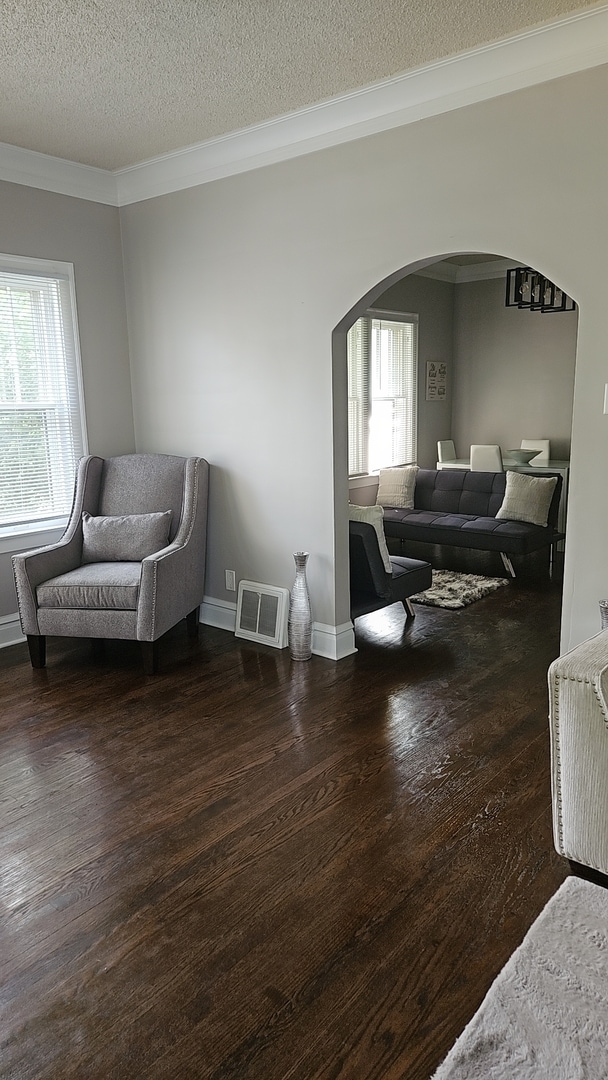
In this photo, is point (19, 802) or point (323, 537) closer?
point (19, 802)

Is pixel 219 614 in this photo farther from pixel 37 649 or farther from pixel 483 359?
pixel 483 359

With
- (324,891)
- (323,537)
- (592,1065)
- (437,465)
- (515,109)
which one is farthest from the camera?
(437,465)

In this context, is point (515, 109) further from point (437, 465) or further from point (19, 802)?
point (437, 465)

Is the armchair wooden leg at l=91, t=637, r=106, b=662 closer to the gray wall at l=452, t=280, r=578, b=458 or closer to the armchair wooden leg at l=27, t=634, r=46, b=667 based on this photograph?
the armchair wooden leg at l=27, t=634, r=46, b=667

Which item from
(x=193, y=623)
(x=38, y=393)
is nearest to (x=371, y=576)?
(x=193, y=623)

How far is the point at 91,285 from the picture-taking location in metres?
4.59

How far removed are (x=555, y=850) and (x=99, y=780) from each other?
5.38ft

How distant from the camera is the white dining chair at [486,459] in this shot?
22.1ft

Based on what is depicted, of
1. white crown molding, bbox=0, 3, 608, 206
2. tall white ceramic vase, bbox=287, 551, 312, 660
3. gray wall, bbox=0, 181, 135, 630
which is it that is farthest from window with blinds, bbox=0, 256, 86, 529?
tall white ceramic vase, bbox=287, 551, 312, 660

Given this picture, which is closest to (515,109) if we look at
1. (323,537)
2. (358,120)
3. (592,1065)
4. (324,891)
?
(358,120)

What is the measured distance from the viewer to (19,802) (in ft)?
8.84

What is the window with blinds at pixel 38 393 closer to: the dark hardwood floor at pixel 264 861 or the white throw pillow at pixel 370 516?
the dark hardwood floor at pixel 264 861

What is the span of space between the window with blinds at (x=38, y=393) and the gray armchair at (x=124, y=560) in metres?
0.23

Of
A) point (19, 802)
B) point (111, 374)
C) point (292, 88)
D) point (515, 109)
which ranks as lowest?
point (19, 802)
